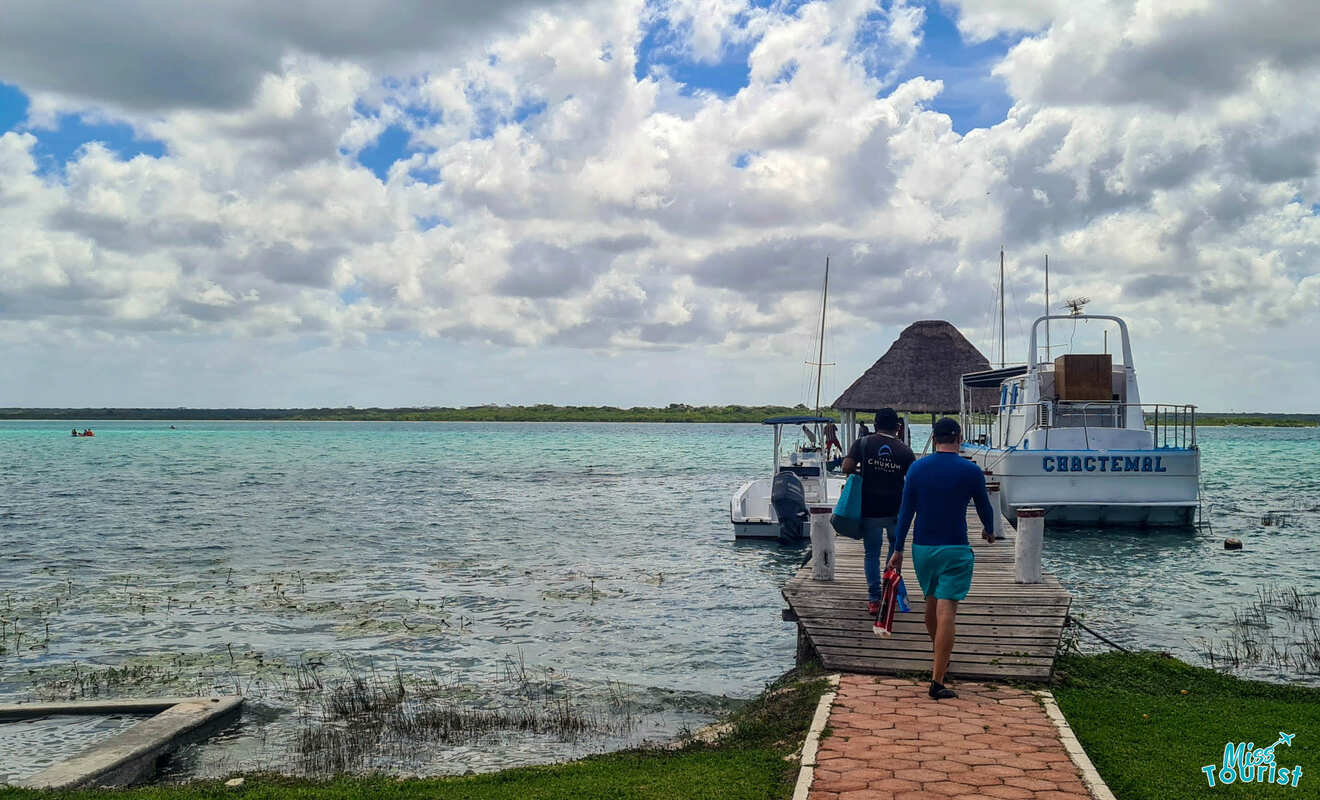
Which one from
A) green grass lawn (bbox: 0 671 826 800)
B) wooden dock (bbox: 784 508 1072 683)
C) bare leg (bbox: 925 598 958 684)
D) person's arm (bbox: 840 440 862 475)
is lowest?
green grass lawn (bbox: 0 671 826 800)

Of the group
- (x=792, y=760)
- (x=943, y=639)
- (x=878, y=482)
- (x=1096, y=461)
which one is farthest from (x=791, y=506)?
(x=792, y=760)

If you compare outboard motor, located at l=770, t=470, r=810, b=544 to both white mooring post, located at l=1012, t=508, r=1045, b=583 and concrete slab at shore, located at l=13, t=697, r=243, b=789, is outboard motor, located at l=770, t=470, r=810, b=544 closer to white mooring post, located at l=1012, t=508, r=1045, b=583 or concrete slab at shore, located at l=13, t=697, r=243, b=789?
white mooring post, located at l=1012, t=508, r=1045, b=583

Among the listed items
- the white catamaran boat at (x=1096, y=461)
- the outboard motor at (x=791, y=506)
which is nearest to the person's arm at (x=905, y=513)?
the outboard motor at (x=791, y=506)

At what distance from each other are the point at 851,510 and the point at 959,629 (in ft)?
4.93

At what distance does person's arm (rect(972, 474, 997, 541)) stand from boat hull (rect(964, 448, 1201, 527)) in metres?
16.8

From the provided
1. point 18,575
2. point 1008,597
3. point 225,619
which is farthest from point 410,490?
point 1008,597

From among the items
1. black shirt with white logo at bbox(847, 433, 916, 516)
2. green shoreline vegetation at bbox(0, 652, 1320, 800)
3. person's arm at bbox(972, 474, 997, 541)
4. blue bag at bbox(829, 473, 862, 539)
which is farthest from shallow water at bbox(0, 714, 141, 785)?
person's arm at bbox(972, 474, 997, 541)

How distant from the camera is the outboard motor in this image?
74.6 feet

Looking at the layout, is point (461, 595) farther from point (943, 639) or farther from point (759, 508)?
point (943, 639)

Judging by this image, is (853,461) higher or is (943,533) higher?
(853,461)

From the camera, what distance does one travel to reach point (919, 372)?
119 feet

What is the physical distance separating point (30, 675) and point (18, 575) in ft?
33.7

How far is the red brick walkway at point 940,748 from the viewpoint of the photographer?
572 cm

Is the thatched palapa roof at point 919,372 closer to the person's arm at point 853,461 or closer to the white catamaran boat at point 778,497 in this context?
the white catamaran boat at point 778,497
